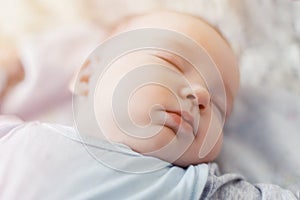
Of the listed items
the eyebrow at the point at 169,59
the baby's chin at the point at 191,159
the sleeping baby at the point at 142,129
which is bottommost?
Answer: the baby's chin at the point at 191,159

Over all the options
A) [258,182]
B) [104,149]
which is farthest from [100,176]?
[258,182]

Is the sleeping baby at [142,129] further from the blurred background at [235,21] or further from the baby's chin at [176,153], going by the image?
the blurred background at [235,21]

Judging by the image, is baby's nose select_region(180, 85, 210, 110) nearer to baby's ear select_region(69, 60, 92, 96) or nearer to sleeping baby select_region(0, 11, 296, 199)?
sleeping baby select_region(0, 11, 296, 199)

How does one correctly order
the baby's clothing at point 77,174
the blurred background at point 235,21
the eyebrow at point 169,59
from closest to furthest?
the baby's clothing at point 77,174 < the eyebrow at point 169,59 < the blurred background at point 235,21

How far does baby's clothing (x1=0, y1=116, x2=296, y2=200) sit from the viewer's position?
0.63 metres

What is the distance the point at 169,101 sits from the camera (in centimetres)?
72

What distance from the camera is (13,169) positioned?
646 mm

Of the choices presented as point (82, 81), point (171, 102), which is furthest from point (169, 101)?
point (82, 81)

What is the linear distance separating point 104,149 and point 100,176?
0.14 feet

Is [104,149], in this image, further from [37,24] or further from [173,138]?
[37,24]

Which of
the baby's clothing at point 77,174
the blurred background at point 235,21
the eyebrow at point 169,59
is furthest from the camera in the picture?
the blurred background at point 235,21

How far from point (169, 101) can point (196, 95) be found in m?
0.04

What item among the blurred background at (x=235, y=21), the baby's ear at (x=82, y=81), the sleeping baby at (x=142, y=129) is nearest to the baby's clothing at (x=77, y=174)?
the sleeping baby at (x=142, y=129)

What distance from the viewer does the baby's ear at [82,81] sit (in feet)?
2.59
